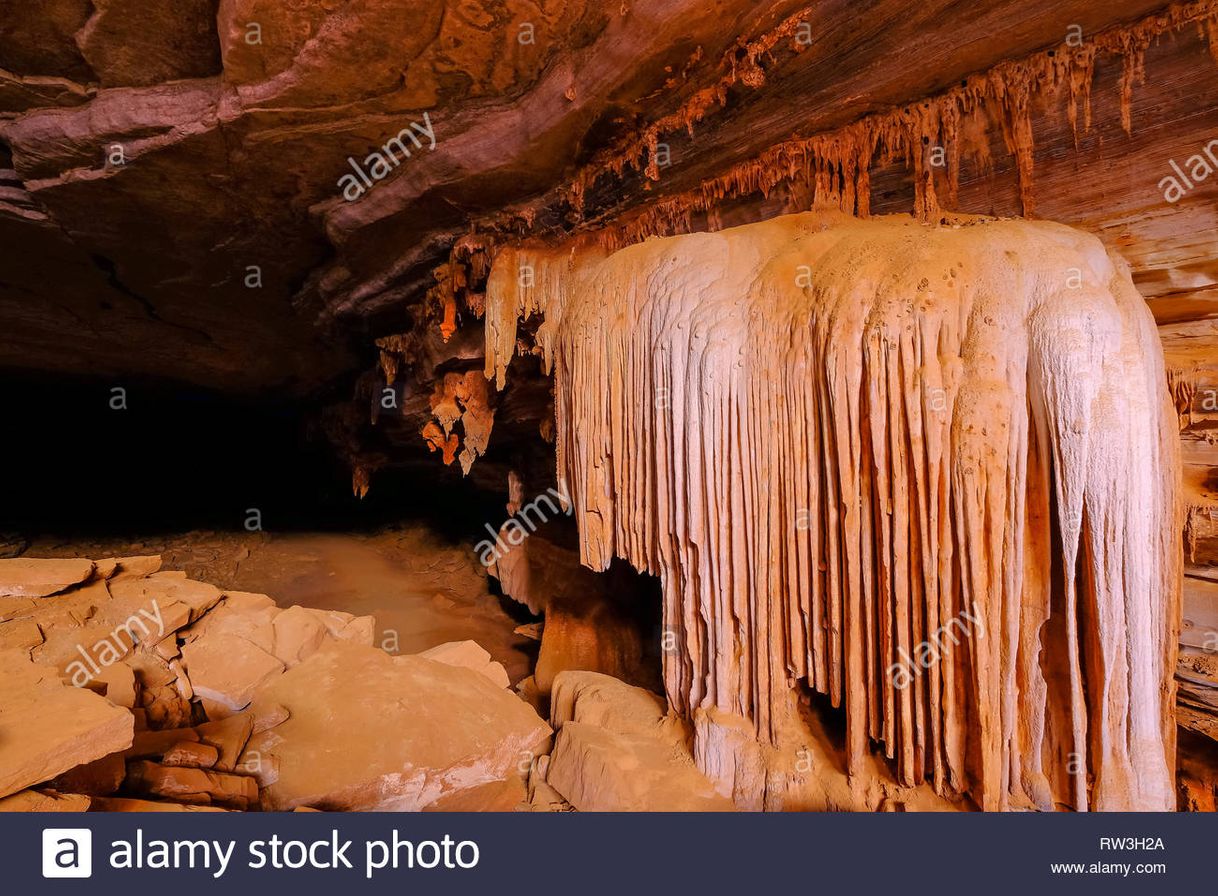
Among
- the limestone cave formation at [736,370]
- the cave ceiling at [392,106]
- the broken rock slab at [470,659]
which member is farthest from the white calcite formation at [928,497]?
the broken rock slab at [470,659]

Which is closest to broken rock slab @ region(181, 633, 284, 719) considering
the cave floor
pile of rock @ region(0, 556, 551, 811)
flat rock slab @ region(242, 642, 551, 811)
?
pile of rock @ region(0, 556, 551, 811)

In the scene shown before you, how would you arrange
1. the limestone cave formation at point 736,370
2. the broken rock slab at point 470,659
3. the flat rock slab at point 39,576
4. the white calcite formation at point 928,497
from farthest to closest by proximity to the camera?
the broken rock slab at point 470,659 < the flat rock slab at point 39,576 < the limestone cave formation at point 736,370 < the white calcite formation at point 928,497

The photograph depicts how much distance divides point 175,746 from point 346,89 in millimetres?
4212

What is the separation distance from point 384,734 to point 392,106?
4261 millimetres

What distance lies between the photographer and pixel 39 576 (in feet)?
15.0

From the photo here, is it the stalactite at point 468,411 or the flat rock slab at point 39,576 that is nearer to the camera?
the flat rock slab at point 39,576

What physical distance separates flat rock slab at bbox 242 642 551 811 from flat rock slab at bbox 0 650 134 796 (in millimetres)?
975

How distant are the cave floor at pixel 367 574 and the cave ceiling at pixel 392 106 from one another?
3.90 m

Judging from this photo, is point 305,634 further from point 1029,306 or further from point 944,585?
point 1029,306

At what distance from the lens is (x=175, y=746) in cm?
328

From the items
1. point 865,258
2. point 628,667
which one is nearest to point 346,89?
point 865,258

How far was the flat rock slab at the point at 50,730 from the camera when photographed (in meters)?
2.33

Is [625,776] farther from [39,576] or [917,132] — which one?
[39,576]

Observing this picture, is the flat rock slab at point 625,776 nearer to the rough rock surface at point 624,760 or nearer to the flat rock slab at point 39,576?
the rough rock surface at point 624,760
